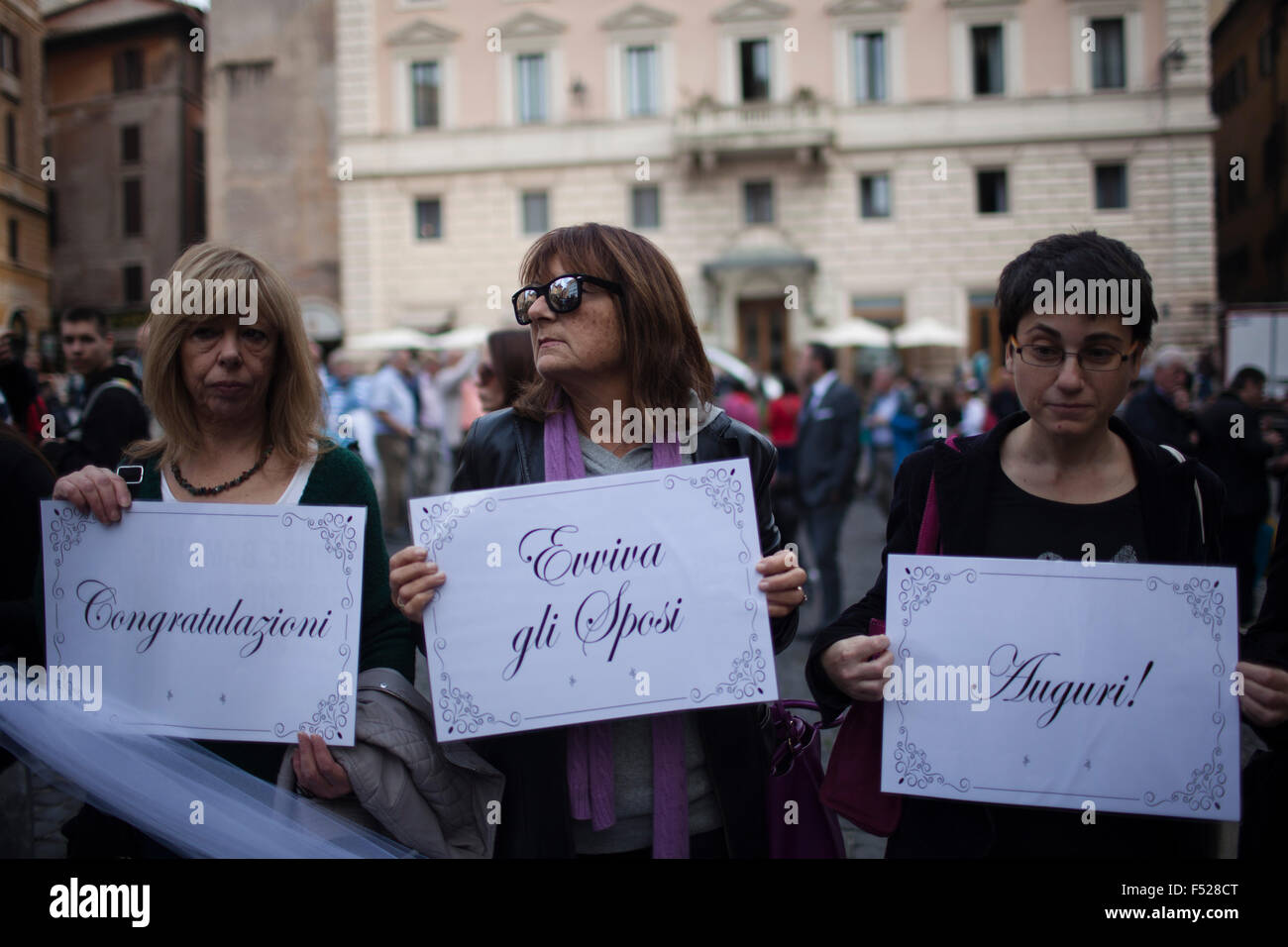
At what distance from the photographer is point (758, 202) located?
85.4 ft

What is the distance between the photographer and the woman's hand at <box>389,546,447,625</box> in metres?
1.89

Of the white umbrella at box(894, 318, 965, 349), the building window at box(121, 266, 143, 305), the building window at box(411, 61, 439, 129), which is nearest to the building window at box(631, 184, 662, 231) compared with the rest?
the building window at box(411, 61, 439, 129)

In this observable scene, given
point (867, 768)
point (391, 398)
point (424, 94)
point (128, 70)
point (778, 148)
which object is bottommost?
point (867, 768)

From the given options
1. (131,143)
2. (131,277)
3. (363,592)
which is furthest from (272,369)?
(131,143)

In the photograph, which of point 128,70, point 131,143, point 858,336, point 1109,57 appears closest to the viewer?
point 128,70

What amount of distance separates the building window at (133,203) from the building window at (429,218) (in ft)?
59.2

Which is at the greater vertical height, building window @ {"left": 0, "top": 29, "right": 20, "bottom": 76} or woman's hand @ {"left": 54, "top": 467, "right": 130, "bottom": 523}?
building window @ {"left": 0, "top": 29, "right": 20, "bottom": 76}

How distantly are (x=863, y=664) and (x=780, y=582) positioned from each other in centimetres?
22

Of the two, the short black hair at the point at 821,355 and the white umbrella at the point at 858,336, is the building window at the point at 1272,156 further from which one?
the short black hair at the point at 821,355

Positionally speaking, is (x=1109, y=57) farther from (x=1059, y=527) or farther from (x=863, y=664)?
(x=863, y=664)

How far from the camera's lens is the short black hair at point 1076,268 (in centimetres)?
186

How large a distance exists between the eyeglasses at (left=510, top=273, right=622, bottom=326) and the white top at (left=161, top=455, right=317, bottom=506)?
580 millimetres

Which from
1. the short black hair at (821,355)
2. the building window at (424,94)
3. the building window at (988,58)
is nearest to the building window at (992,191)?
the building window at (988,58)

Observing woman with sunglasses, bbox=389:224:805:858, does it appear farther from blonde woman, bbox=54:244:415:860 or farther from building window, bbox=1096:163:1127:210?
building window, bbox=1096:163:1127:210
